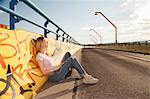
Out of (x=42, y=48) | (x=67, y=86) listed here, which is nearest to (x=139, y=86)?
Answer: (x=67, y=86)

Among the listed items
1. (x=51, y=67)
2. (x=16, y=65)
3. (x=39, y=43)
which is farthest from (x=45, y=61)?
(x=16, y=65)

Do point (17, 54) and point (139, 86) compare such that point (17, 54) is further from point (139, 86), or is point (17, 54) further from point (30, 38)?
point (139, 86)

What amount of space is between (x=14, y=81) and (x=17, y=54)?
635mm

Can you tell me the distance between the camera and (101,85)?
6.31m

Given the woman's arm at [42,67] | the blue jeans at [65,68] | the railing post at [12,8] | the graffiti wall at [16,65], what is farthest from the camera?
the blue jeans at [65,68]

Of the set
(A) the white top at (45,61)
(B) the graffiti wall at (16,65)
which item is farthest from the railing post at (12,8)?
(A) the white top at (45,61)

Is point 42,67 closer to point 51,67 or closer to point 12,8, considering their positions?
point 51,67

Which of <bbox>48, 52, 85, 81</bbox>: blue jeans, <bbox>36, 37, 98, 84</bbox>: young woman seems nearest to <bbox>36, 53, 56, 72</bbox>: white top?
<bbox>36, 37, 98, 84</bbox>: young woman

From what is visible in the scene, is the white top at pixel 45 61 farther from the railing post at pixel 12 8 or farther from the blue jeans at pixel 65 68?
the railing post at pixel 12 8

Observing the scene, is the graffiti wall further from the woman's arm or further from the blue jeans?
the blue jeans

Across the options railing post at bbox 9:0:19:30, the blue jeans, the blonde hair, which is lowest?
the blue jeans

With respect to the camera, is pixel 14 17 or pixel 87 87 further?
pixel 87 87

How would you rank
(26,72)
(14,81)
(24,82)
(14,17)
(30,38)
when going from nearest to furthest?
(14,81) < (24,82) < (26,72) < (14,17) < (30,38)

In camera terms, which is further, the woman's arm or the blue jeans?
the blue jeans
